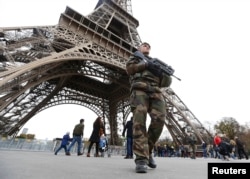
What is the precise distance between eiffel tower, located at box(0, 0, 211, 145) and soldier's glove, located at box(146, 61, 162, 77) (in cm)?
994

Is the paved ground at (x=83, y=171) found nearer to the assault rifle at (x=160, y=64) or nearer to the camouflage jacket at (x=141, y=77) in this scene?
the camouflage jacket at (x=141, y=77)

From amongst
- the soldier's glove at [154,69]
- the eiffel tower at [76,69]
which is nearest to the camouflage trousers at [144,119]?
the soldier's glove at [154,69]

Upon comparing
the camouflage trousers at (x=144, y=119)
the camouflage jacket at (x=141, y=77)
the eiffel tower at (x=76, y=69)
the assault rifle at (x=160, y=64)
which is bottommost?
the camouflage trousers at (x=144, y=119)

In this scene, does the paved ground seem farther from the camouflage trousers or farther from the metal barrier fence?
the metal barrier fence

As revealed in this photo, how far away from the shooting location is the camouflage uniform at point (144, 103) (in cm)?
312

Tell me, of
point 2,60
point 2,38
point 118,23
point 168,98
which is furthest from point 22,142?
point 118,23

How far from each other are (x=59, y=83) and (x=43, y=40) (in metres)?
7.89

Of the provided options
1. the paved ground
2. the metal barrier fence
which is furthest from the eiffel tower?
the paved ground

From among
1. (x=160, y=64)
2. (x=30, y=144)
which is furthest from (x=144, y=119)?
(x=30, y=144)

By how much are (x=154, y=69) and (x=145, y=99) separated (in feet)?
1.64

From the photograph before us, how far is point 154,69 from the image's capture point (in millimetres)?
3436

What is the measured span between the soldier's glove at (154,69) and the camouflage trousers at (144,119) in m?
0.32

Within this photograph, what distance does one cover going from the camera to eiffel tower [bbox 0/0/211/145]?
1458cm

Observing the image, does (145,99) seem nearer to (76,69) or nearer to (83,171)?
(83,171)
